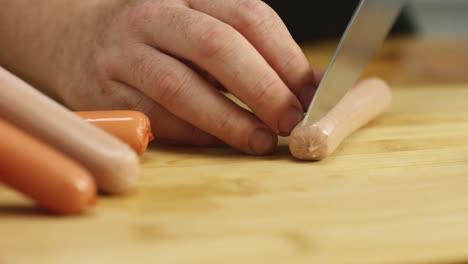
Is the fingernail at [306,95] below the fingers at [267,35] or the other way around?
below

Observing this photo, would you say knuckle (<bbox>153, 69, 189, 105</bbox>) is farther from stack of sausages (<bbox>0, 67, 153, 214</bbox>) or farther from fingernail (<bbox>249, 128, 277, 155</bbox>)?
stack of sausages (<bbox>0, 67, 153, 214</bbox>)

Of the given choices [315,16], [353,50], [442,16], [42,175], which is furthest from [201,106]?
[442,16]

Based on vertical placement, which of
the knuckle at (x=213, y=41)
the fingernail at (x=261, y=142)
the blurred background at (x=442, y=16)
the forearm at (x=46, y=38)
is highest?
the knuckle at (x=213, y=41)

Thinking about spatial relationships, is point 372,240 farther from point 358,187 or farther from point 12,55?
point 12,55

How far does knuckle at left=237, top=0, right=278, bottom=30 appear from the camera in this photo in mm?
1306

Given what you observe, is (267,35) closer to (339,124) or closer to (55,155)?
(339,124)

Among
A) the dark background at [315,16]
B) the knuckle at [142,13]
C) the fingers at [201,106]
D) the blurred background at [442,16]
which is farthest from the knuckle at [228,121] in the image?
the blurred background at [442,16]

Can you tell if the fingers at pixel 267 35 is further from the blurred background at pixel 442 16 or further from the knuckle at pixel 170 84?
the blurred background at pixel 442 16

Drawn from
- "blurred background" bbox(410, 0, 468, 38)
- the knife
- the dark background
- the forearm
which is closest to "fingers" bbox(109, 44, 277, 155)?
the knife

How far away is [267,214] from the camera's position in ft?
3.16

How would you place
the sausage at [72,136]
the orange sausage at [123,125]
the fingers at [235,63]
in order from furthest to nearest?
1. the fingers at [235,63]
2. the orange sausage at [123,125]
3. the sausage at [72,136]

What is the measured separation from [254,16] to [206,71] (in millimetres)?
132

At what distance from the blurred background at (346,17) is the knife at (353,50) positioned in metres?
1.63

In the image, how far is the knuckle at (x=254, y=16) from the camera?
1.31 m
